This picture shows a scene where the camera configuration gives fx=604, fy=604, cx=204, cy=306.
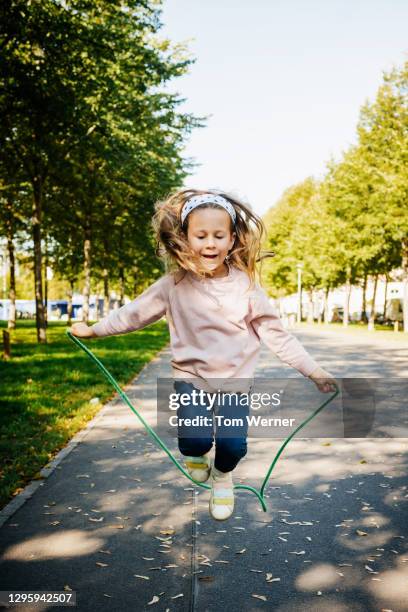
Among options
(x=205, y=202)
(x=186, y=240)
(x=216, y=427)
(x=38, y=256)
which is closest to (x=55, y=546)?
(x=216, y=427)

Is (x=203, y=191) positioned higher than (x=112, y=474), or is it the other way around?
(x=203, y=191)

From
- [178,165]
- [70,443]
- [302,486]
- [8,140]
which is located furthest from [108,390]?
[178,165]

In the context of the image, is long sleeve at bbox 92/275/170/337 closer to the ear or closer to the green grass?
the ear

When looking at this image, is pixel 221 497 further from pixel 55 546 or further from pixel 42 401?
pixel 42 401

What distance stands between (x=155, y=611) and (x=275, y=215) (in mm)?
60619

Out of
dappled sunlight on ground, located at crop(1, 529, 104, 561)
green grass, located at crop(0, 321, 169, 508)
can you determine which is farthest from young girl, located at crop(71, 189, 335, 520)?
green grass, located at crop(0, 321, 169, 508)

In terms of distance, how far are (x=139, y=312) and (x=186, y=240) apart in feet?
1.72

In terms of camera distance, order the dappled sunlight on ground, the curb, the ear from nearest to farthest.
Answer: the ear, the dappled sunlight on ground, the curb

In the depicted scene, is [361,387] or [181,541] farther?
[181,541]

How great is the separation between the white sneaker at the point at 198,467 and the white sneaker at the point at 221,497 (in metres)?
0.06

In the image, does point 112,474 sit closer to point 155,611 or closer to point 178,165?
point 155,611

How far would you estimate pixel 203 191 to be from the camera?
3424mm

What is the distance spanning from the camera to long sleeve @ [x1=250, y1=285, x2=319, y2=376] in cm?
336

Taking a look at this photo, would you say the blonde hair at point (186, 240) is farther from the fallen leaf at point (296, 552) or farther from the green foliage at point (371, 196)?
the green foliage at point (371, 196)
